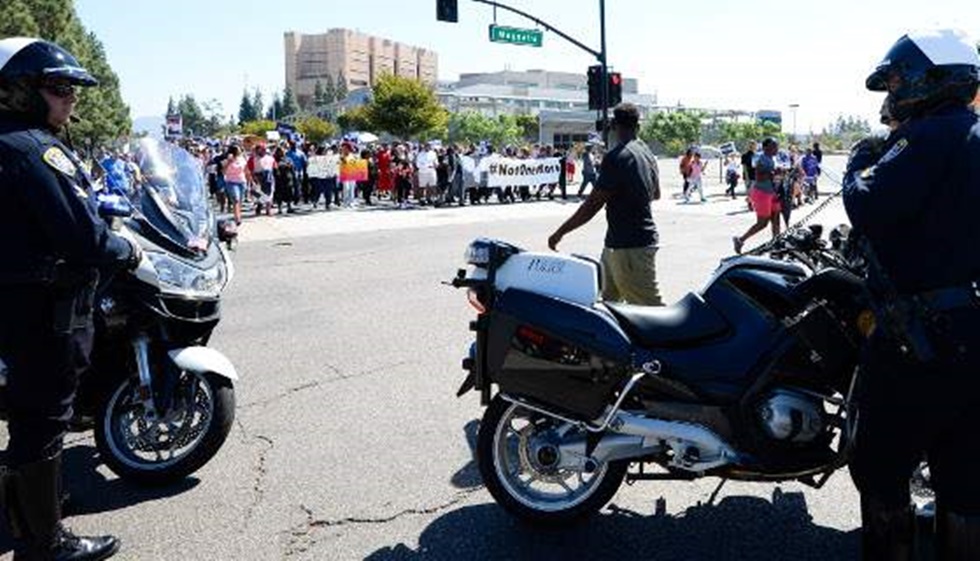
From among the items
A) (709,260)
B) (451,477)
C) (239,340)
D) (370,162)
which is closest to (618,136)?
(451,477)

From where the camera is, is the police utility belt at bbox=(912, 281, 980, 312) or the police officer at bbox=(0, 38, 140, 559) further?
the police officer at bbox=(0, 38, 140, 559)

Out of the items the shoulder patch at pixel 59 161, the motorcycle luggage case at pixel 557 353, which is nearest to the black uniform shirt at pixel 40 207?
the shoulder patch at pixel 59 161

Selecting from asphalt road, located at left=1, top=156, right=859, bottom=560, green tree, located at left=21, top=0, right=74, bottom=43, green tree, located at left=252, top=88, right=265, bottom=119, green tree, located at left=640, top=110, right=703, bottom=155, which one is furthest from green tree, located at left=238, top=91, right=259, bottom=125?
asphalt road, located at left=1, top=156, right=859, bottom=560

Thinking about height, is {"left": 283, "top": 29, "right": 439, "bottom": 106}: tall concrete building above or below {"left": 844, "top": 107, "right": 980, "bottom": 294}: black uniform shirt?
above

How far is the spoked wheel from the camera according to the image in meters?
3.63

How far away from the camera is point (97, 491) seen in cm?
410

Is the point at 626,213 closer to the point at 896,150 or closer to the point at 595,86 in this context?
the point at 896,150

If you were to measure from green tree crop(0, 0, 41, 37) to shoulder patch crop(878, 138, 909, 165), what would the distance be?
42771 mm

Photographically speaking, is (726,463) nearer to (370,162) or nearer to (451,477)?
(451,477)

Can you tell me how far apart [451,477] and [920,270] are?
8.31ft

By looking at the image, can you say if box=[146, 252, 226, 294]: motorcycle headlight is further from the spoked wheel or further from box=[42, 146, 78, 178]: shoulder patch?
the spoked wheel

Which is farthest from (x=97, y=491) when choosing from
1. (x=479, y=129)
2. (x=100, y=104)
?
(x=479, y=129)

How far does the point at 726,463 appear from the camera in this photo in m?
3.37

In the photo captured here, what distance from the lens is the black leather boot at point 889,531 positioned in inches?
104
